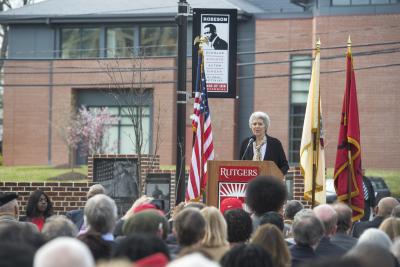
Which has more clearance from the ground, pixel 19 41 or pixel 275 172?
pixel 19 41

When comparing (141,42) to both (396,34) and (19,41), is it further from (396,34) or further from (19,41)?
(396,34)

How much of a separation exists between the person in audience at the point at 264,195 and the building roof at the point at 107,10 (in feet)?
122

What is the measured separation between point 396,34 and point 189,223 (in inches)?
1444

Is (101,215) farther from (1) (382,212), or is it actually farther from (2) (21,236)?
(1) (382,212)

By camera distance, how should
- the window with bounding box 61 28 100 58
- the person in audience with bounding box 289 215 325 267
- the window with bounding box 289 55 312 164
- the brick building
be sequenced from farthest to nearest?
1. the window with bounding box 61 28 100 58
2. the window with bounding box 289 55 312 164
3. the brick building
4. the person in audience with bounding box 289 215 325 267

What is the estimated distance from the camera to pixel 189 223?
827cm

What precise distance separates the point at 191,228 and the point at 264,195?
7.82ft

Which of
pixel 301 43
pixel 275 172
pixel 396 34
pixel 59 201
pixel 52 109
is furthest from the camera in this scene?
pixel 52 109

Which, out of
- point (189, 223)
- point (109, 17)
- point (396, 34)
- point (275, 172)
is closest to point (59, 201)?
point (275, 172)

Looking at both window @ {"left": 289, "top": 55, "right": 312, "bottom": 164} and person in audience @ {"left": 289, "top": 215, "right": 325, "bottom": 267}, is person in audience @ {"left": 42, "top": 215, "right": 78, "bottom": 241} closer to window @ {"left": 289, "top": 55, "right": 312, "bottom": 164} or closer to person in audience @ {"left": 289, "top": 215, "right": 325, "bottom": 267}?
person in audience @ {"left": 289, "top": 215, "right": 325, "bottom": 267}

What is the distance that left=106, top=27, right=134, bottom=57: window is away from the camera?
4881 cm

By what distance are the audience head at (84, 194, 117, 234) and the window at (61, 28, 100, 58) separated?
134 ft

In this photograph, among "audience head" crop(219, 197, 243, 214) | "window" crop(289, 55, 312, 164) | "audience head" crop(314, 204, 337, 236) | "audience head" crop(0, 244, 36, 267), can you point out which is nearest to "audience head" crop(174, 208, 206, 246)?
"audience head" crop(314, 204, 337, 236)

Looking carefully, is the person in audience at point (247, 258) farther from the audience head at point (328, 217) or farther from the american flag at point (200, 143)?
the american flag at point (200, 143)
